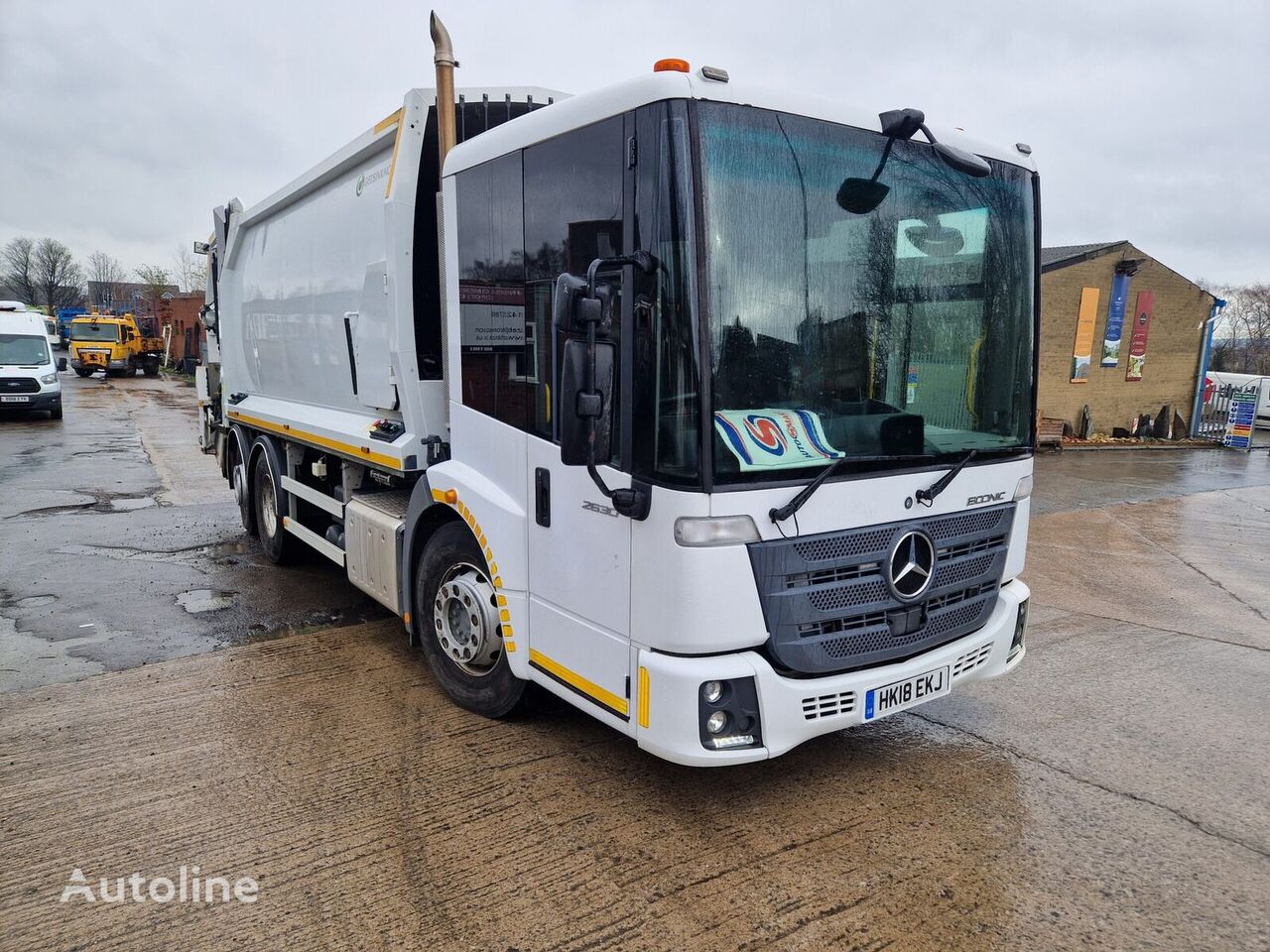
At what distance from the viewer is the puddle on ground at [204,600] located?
6109mm

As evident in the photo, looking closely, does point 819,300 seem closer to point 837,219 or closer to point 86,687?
point 837,219

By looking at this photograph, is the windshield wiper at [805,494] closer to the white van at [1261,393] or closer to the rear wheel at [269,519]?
the rear wheel at [269,519]

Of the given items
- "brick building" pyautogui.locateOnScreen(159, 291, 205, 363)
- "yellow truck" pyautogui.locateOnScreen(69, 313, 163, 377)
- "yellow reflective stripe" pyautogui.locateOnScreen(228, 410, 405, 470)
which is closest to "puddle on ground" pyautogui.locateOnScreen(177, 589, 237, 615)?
"yellow reflective stripe" pyautogui.locateOnScreen(228, 410, 405, 470)

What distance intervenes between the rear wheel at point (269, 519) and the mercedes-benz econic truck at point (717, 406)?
3119mm

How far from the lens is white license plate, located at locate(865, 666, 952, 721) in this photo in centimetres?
316

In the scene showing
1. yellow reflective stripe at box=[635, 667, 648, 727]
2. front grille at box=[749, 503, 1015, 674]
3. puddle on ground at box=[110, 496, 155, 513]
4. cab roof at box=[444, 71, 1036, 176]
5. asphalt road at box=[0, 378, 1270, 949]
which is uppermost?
cab roof at box=[444, 71, 1036, 176]

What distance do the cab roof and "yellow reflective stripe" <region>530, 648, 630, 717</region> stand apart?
7.02 feet

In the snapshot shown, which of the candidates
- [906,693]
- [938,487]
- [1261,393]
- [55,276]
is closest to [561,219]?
[938,487]

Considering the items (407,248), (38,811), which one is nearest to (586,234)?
(407,248)

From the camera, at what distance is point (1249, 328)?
5341 centimetres

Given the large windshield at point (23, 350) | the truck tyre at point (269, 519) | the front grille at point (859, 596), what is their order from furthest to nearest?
1. the large windshield at point (23, 350)
2. the truck tyre at point (269, 519)
3. the front grille at point (859, 596)

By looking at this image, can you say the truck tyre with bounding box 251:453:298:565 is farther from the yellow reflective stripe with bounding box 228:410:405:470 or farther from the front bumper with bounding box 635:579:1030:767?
the front bumper with bounding box 635:579:1030:767

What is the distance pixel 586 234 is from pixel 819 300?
35.8 inches

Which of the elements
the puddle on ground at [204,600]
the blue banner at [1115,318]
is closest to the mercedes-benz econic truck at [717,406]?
the puddle on ground at [204,600]
